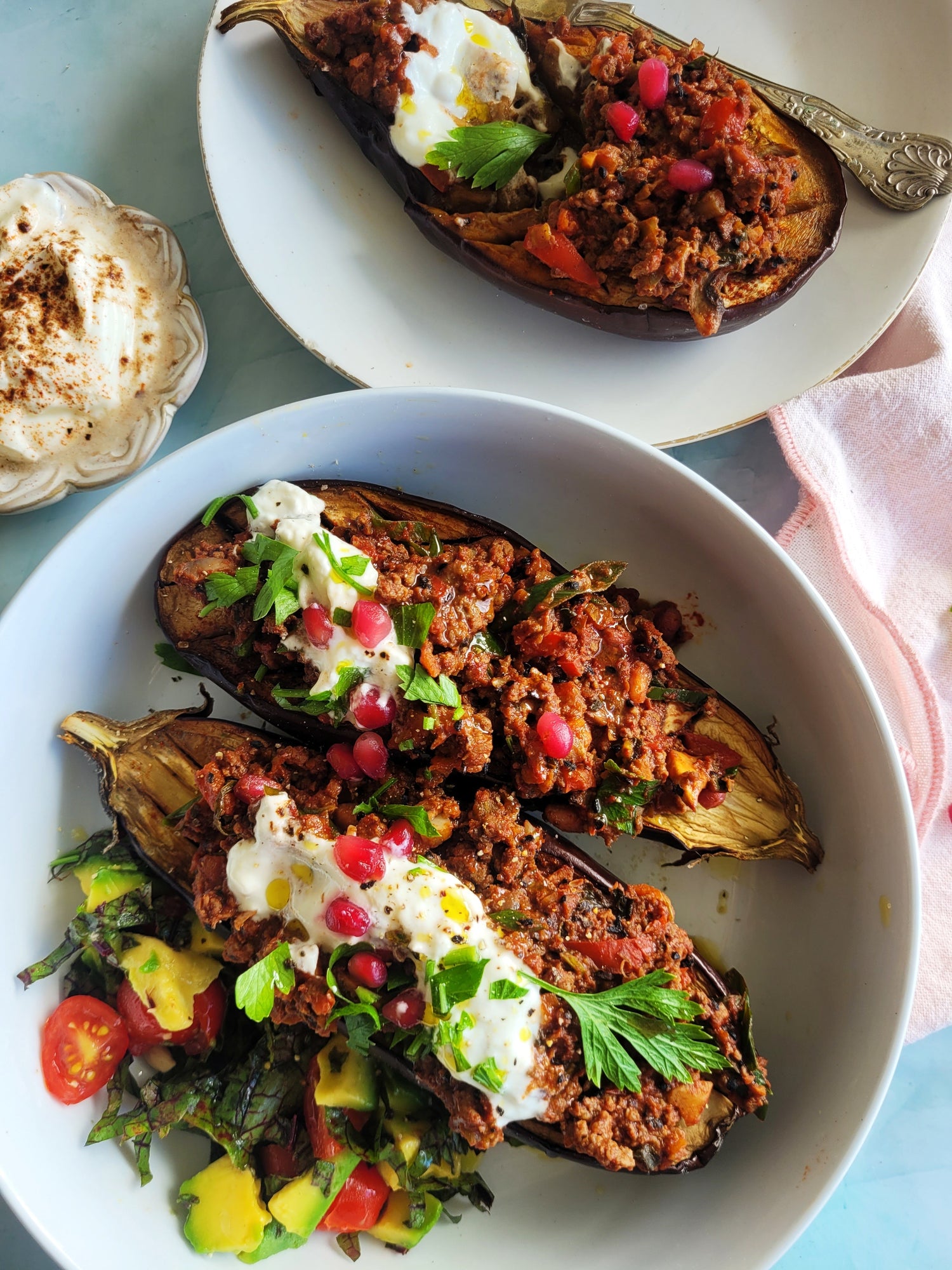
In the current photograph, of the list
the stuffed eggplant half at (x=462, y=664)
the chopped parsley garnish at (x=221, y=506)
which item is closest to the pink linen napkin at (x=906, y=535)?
the stuffed eggplant half at (x=462, y=664)

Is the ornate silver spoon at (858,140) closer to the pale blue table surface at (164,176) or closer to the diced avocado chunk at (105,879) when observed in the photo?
the pale blue table surface at (164,176)

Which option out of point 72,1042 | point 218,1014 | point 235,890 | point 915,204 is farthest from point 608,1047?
point 915,204

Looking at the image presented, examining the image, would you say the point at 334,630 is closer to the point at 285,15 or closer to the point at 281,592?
the point at 281,592

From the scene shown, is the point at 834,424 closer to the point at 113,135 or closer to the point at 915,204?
the point at 915,204

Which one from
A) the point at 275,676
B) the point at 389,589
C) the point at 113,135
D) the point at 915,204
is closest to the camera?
the point at 389,589

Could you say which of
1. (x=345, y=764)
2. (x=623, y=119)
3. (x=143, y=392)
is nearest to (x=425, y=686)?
(x=345, y=764)
